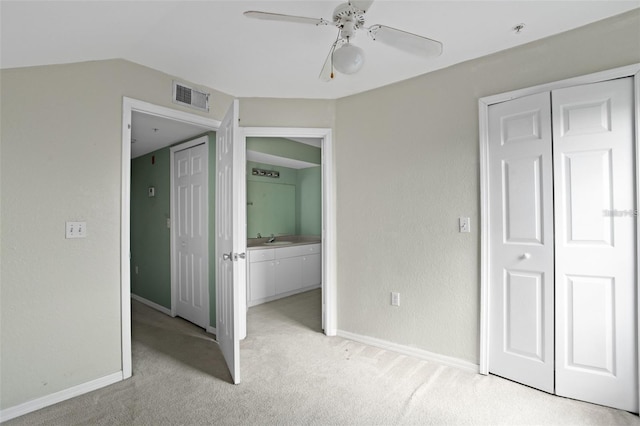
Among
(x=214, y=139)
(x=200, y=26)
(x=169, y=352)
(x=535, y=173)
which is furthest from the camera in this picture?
(x=214, y=139)

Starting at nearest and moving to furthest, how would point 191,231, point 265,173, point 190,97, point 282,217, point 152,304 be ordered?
1. point 190,97
2. point 191,231
3. point 152,304
4. point 265,173
5. point 282,217

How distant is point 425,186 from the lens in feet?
8.96

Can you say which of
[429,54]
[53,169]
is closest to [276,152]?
[53,169]

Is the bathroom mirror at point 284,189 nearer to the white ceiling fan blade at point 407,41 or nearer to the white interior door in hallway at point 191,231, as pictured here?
the white interior door in hallway at point 191,231

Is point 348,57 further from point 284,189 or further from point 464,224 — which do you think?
point 284,189

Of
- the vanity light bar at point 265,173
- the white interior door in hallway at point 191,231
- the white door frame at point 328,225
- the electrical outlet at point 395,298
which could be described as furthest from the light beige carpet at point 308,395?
the vanity light bar at point 265,173

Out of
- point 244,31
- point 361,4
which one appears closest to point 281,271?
point 244,31

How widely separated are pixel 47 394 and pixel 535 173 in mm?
3561

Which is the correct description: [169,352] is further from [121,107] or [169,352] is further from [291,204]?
[291,204]

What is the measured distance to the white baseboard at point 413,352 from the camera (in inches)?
99.8

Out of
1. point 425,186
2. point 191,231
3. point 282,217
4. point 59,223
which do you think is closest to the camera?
point 59,223

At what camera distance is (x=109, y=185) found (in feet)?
7.82

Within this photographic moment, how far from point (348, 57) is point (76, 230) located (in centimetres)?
210

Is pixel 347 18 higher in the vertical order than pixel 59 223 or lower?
higher
